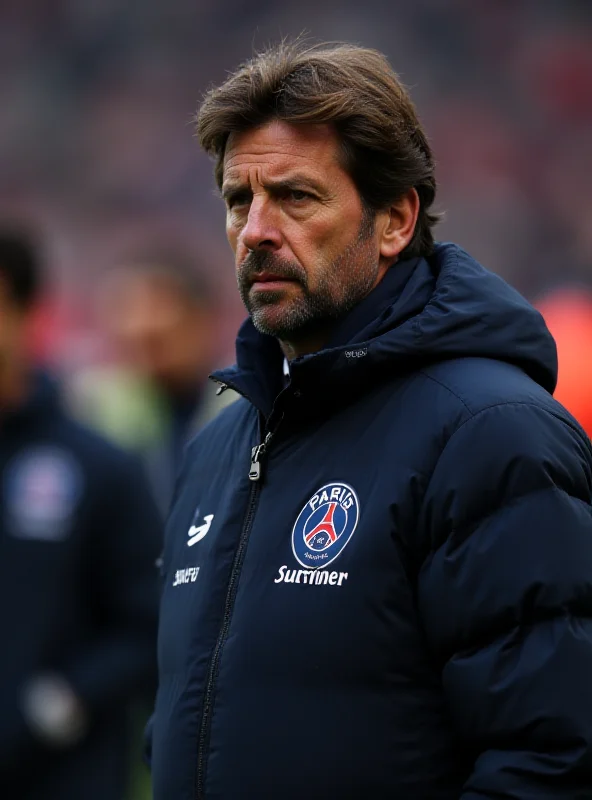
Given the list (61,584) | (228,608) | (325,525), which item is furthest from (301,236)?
(61,584)

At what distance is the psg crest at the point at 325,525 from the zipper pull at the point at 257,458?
164mm

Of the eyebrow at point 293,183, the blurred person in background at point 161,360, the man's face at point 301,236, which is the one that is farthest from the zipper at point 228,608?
the blurred person in background at point 161,360

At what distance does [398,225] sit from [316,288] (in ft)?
0.80

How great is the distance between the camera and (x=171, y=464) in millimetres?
5078

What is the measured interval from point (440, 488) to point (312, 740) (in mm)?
451

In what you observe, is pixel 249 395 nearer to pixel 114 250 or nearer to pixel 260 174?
pixel 260 174

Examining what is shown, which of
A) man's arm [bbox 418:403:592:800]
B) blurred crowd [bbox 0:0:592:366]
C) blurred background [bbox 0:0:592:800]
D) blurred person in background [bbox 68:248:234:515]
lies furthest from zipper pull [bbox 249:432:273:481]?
blurred crowd [bbox 0:0:592:366]

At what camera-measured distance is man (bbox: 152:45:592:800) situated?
1.98 metres

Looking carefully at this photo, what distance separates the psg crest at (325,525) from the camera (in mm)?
2166

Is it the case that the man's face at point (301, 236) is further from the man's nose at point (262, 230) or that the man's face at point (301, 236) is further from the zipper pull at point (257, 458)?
the zipper pull at point (257, 458)

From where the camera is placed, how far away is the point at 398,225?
2580 millimetres

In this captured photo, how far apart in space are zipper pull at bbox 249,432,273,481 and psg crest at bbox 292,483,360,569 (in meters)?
0.16

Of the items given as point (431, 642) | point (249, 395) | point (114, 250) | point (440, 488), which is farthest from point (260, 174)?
point (114, 250)

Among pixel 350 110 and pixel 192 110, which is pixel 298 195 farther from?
pixel 192 110
